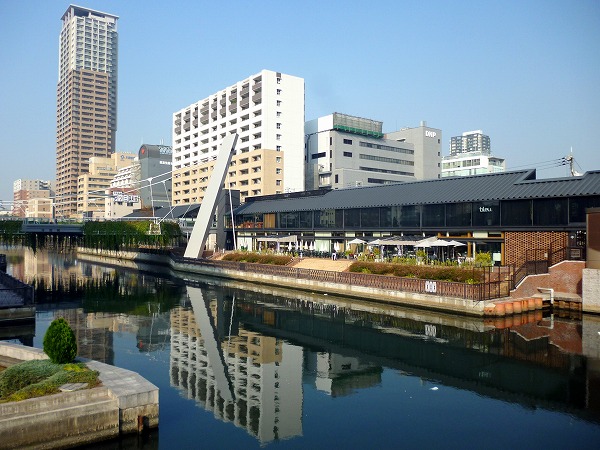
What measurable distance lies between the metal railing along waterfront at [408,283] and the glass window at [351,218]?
12.6 metres

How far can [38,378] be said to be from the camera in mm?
15406

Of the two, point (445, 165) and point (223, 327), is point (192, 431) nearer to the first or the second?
point (223, 327)

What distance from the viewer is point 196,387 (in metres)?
21.9

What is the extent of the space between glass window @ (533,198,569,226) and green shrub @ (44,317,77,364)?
40938 millimetres

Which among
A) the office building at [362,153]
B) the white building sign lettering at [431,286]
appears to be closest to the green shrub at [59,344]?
the white building sign lettering at [431,286]

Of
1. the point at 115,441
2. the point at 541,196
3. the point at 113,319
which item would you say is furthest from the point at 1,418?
the point at 541,196

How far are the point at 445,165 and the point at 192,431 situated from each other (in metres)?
180

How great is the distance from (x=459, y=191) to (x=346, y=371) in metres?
33.4

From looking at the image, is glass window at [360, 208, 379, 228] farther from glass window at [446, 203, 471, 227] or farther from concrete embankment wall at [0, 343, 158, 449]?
concrete embankment wall at [0, 343, 158, 449]

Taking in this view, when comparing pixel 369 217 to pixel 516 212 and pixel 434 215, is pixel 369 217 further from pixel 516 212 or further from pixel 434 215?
pixel 516 212

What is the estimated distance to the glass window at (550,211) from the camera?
4272cm

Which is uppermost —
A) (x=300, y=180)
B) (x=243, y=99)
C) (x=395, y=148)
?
(x=243, y=99)

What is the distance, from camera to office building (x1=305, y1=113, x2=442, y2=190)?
118000mm

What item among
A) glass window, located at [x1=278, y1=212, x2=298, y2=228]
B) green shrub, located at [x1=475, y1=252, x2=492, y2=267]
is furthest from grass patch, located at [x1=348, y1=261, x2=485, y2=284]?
glass window, located at [x1=278, y1=212, x2=298, y2=228]
